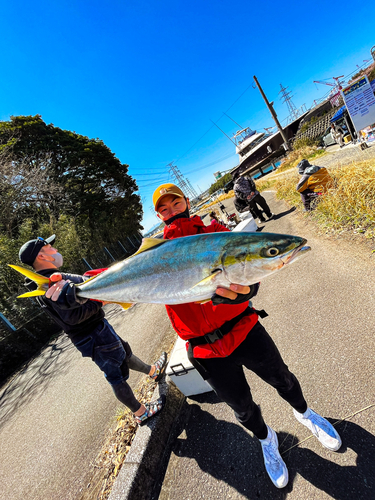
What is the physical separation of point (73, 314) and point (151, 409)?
1.59 meters

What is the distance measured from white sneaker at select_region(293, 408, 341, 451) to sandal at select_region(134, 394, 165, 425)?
168 cm

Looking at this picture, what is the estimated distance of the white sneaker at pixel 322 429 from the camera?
1801mm

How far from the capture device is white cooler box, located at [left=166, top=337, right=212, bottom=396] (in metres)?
2.72

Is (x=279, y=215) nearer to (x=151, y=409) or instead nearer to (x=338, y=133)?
(x=151, y=409)

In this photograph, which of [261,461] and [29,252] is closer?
[261,461]

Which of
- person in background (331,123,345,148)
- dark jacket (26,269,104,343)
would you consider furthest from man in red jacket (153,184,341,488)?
person in background (331,123,345,148)

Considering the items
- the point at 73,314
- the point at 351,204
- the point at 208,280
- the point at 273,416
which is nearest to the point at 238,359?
the point at 208,280

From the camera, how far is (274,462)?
184 cm

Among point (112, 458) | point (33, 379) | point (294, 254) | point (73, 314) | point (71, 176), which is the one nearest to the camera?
point (294, 254)

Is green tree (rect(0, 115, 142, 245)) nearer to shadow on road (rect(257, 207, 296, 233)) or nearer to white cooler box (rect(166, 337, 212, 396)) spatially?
shadow on road (rect(257, 207, 296, 233))

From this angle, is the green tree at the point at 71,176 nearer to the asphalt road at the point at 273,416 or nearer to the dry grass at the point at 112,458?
the asphalt road at the point at 273,416

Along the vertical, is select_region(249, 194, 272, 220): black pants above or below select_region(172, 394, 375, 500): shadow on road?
above

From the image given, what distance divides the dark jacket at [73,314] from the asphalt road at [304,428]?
1.75 m

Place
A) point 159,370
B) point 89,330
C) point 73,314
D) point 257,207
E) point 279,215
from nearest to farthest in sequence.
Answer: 1. point 73,314
2. point 89,330
3. point 159,370
4. point 279,215
5. point 257,207
